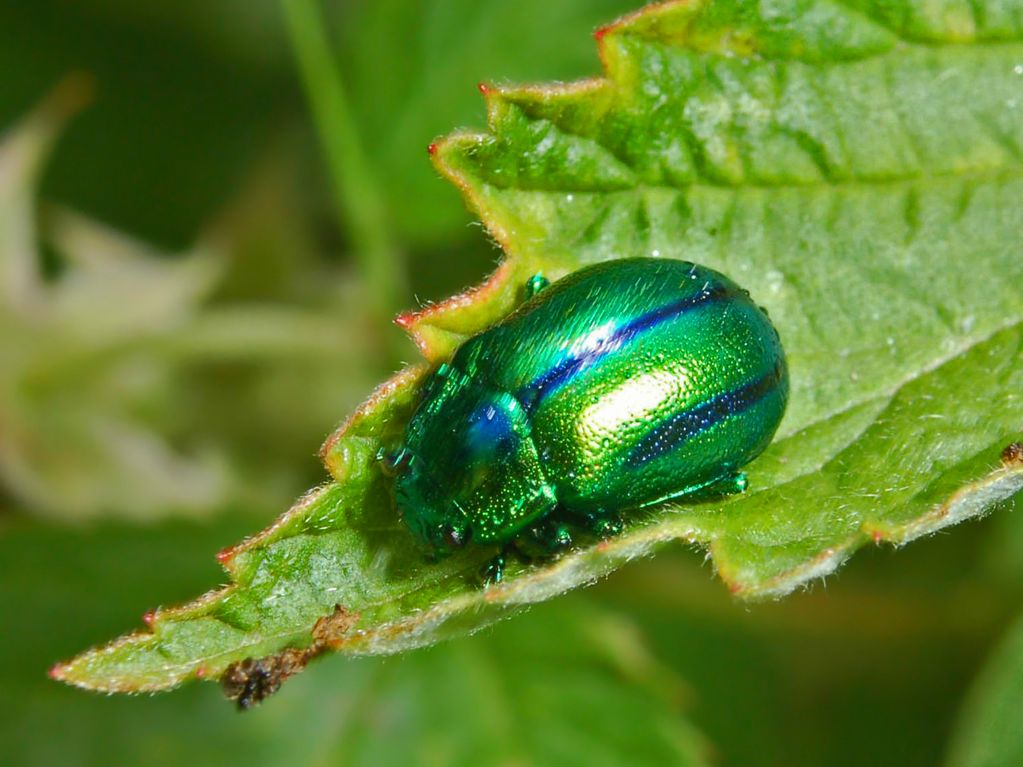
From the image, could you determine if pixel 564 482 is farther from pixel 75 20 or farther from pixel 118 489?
pixel 75 20

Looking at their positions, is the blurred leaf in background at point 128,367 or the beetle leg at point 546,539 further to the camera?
the blurred leaf in background at point 128,367

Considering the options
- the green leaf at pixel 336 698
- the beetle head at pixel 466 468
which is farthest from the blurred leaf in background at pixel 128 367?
the beetle head at pixel 466 468

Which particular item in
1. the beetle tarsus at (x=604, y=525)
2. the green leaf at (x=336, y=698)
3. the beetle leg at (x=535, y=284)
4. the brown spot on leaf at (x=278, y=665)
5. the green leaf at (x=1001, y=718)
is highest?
the beetle leg at (x=535, y=284)

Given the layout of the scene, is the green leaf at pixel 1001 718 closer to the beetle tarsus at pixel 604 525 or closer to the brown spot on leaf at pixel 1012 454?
the brown spot on leaf at pixel 1012 454

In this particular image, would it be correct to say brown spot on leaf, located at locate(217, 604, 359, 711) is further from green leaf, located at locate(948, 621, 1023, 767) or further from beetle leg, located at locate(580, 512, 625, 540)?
green leaf, located at locate(948, 621, 1023, 767)

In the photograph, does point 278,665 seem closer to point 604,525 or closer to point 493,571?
point 493,571

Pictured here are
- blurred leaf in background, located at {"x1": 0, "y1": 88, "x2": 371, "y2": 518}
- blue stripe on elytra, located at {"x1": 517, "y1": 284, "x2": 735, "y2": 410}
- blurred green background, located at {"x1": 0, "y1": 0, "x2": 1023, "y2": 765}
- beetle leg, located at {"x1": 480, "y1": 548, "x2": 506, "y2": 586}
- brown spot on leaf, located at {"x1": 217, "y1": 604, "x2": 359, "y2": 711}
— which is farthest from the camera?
blurred green background, located at {"x1": 0, "y1": 0, "x2": 1023, "y2": 765}

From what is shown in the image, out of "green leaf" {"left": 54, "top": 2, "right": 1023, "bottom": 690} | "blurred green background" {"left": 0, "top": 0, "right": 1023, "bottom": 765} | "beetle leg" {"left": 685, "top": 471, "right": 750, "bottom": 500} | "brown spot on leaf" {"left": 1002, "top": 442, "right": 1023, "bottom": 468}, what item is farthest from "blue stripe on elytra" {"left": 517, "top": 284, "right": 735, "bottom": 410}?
"blurred green background" {"left": 0, "top": 0, "right": 1023, "bottom": 765}

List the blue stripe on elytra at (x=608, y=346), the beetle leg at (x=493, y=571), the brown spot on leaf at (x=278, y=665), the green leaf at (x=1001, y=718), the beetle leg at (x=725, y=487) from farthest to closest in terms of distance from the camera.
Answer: the green leaf at (x=1001, y=718)
the blue stripe on elytra at (x=608, y=346)
the beetle leg at (x=725, y=487)
the beetle leg at (x=493, y=571)
the brown spot on leaf at (x=278, y=665)
